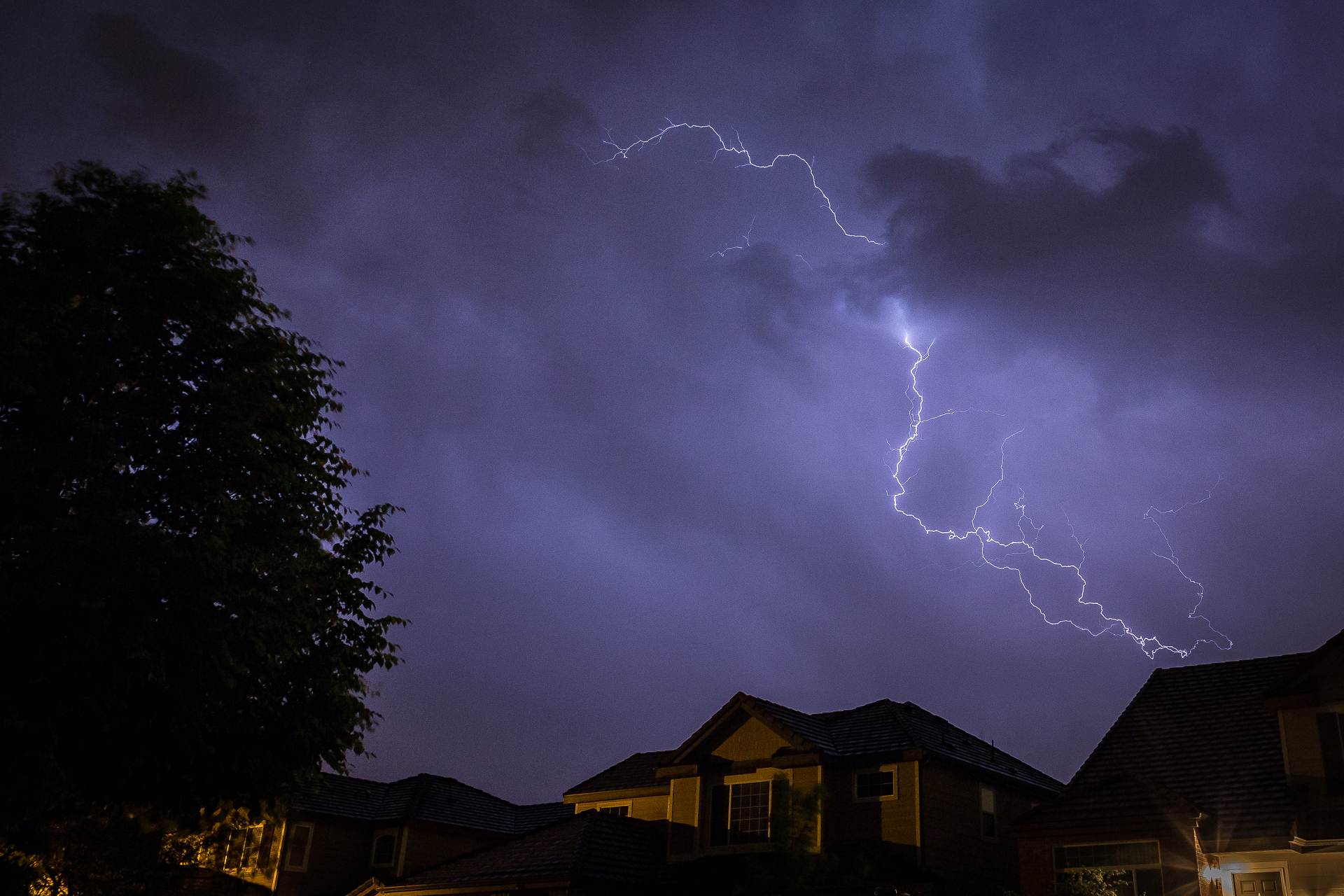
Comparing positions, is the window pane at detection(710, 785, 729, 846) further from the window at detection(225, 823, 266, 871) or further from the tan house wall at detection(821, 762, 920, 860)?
the window at detection(225, 823, 266, 871)

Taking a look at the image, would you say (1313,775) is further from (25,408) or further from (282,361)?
(25,408)

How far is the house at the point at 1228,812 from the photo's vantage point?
2308 centimetres

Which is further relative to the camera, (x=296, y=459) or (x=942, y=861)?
(x=942, y=861)

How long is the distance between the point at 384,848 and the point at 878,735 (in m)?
19.6

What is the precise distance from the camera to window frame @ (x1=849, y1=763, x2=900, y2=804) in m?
29.8

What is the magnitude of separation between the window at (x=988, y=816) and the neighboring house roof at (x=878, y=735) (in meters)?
0.64

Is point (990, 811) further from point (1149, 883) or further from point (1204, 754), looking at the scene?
point (1149, 883)

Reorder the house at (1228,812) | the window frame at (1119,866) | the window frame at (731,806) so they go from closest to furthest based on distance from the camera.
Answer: the house at (1228,812) → the window frame at (1119,866) → the window frame at (731,806)

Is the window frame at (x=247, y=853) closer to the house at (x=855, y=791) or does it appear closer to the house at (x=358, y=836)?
the house at (x=358, y=836)

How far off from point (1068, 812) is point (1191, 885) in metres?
2.92

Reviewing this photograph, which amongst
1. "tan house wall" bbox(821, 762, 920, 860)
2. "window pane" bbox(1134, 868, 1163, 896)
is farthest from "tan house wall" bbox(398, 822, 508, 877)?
"window pane" bbox(1134, 868, 1163, 896)

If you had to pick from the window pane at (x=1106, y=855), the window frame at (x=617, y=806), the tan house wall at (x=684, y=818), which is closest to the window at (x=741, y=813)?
the tan house wall at (x=684, y=818)

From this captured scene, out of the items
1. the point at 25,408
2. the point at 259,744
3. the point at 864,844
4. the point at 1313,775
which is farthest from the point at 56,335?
the point at 1313,775

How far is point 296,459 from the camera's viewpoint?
19.2 metres
